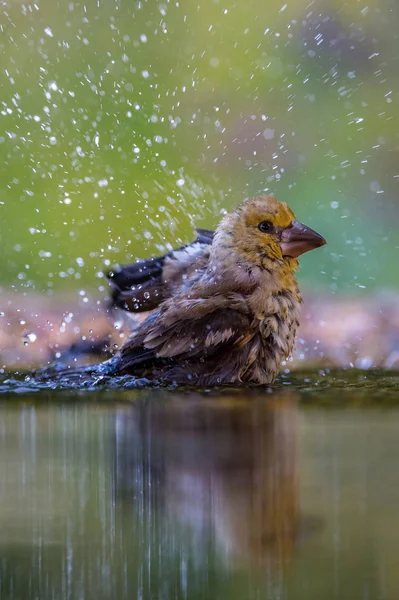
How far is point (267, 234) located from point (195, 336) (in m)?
0.59

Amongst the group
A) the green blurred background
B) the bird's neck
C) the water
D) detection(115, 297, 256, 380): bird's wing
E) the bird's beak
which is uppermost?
the green blurred background

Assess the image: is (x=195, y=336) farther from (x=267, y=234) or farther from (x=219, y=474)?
(x=219, y=474)

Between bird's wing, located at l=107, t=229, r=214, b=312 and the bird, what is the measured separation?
0.23 meters

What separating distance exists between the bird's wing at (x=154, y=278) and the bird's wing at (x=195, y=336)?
509mm

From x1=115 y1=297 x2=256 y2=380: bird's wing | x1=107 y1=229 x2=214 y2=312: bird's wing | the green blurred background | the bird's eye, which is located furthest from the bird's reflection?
the green blurred background

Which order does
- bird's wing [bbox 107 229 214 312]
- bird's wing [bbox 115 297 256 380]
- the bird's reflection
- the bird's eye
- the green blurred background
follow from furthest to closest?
the green blurred background → bird's wing [bbox 107 229 214 312] → the bird's eye → bird's wing [bbox 115 297 256 380] → the bird's reflection

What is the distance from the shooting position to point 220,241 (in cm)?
474

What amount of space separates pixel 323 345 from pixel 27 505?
4.22 meters

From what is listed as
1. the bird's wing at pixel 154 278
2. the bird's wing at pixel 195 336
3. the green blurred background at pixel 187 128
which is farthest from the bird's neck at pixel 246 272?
the green blurred background at pixel 187 128

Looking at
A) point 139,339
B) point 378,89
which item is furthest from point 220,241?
point 378,89

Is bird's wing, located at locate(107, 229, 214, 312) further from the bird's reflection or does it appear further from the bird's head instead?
the bird's reflection

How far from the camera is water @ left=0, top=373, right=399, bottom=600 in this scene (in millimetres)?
1698

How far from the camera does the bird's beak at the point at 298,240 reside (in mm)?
4504

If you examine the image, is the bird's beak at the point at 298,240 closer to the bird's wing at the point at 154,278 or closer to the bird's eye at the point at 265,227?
the bird's eye at the point at 265,227
